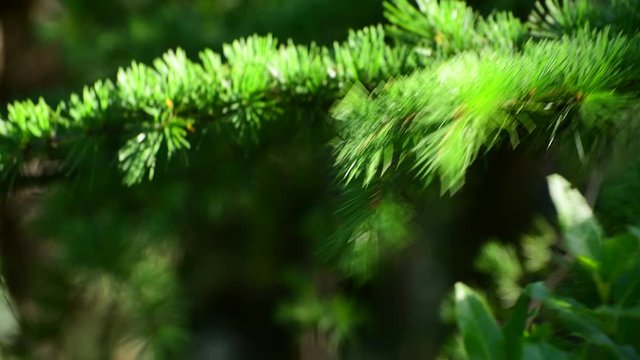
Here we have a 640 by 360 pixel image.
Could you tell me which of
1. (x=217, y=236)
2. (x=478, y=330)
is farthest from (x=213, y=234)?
(x=478, y=330)

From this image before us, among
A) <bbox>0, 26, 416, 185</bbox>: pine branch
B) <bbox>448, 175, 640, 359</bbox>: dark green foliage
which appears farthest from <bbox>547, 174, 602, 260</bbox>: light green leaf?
<bbox>0, 26, 416, 185</bbox>: pine branch

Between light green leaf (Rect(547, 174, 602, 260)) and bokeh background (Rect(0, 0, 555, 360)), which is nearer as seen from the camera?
light green leaf (Rect(547, 174, 602, 260))

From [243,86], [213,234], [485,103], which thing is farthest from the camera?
[213,234]

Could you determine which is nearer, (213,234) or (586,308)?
(586,308)

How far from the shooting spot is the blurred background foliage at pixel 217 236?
87 cm

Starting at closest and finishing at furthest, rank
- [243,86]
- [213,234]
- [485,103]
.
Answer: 1. [485,103]
2. [243,86]
3. [213,234]

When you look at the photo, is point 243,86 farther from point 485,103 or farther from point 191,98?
point 485,103

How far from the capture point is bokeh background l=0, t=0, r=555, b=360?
91cm

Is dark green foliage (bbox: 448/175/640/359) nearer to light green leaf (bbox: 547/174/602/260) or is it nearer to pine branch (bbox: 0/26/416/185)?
light green leaf (bbox: 547/174/602/260)

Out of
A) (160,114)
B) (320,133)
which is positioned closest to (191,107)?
(160,114)

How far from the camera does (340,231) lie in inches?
17.9

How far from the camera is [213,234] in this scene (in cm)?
132

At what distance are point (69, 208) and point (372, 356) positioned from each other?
508mm

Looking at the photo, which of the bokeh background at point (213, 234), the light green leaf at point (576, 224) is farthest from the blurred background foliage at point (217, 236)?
the light green leaf at point (576, 224)
